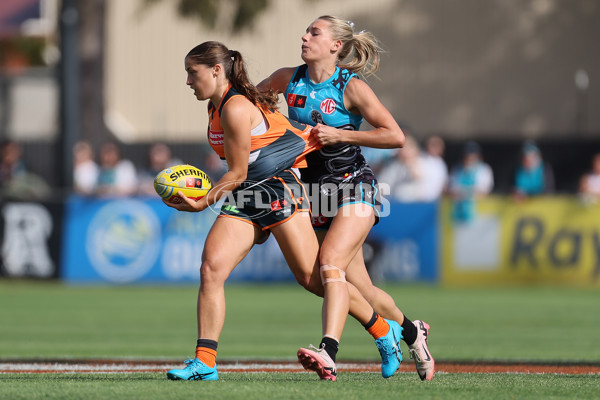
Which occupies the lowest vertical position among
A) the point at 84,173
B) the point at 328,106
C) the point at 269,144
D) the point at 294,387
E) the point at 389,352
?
the point at 294,387

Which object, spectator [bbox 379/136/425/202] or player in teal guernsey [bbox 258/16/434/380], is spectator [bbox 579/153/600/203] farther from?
player in teal guernsey [bbox 258/16/434/380]

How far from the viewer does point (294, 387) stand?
624 centimetres

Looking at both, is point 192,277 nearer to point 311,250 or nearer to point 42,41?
point 311,250

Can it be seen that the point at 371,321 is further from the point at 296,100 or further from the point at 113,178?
the point at 113,178

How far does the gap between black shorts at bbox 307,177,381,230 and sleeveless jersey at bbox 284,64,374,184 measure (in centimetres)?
5

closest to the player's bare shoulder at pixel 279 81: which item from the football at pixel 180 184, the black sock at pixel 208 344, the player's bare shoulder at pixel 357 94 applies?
the player's bare shoulder at pixel 357 94

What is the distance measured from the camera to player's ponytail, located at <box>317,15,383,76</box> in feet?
23.4

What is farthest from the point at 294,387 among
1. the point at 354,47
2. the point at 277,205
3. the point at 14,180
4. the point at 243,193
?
the point at 14,180

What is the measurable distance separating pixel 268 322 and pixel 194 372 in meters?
6.28

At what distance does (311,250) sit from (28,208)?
41.0 feet

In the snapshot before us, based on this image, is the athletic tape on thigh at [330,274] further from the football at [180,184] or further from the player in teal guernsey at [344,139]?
the football at [180,184]

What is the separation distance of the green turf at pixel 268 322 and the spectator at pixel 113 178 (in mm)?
1657

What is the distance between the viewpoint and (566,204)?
1731 cm

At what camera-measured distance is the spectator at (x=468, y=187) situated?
17.4m
